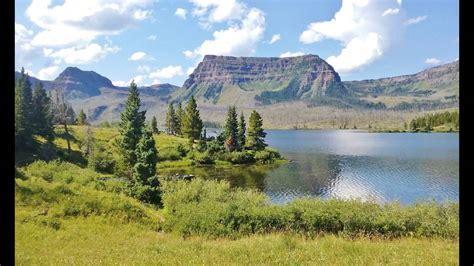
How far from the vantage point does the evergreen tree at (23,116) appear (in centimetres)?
8075

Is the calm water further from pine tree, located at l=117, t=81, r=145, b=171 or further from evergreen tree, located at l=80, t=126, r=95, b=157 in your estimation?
evergreen tree, located at l=80, t=126, r=95, b=157

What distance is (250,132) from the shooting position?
127m

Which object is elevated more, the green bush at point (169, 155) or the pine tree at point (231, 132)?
the pine tree at point (231, 132)

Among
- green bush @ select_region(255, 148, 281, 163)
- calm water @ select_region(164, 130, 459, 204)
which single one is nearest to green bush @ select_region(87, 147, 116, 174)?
calm water @ select_region(164, 130, 459, 204)

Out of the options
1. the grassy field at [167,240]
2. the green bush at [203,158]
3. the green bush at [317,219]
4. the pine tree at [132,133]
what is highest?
the pine tree at [132,133]

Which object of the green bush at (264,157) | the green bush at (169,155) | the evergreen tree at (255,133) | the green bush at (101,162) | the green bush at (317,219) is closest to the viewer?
the green bush at (317,219)

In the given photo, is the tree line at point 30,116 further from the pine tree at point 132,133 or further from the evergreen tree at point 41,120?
the pine tree at point 132,133

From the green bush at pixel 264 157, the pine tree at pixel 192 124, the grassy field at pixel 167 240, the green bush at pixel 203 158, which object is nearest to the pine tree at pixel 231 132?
the green bush at pixel 264 157

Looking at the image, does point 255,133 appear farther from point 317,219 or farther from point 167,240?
point 167,240

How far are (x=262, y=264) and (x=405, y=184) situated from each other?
7506cm

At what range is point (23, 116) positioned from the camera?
3371 inches
